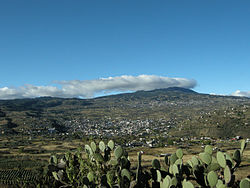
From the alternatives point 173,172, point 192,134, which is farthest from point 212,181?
point 192,134

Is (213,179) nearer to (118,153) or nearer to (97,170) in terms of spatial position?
(118,153)

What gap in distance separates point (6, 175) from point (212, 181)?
47.0m

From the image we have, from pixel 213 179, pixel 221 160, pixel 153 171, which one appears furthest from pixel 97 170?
pixel 221 160

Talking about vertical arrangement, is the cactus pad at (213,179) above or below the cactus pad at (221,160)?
below

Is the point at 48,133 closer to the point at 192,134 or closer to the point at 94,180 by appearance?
the point at 192,134

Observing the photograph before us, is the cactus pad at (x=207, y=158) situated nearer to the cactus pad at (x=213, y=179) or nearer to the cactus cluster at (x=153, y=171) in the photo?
the cactus cluster at (x=153, y=171)

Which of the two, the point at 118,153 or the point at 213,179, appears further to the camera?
the point at 118,153

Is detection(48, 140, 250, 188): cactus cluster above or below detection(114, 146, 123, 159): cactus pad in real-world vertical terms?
below

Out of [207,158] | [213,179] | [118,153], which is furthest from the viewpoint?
[118,153]

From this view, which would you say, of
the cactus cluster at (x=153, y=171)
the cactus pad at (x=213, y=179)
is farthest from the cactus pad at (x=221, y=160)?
the cactus pad at (x=213, y=179)

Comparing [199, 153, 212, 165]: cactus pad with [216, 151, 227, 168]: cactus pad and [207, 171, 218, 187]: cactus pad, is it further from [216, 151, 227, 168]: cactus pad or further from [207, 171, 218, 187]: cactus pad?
[207, 171, 218, 187]: cactus pad

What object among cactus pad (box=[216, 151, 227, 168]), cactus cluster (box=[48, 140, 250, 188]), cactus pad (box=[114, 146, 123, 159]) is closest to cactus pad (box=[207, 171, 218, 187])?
cactus cluster (box=[48, 140, 250, 188])

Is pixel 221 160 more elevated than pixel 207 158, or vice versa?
pixel 221 160

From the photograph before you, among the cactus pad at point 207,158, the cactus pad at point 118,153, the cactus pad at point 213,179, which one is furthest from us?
the cactus pad at point 118,153
